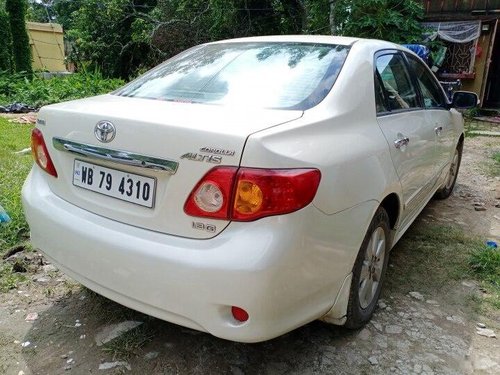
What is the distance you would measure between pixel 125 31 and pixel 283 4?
974cm

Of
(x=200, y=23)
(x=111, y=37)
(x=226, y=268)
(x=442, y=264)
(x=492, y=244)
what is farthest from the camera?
(x=111, y=37)

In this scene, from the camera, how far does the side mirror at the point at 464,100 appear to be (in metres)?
4.03

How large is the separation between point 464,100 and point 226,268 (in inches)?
128

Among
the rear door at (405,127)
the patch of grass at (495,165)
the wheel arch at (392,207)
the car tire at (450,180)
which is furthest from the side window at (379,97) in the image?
the patch of grass at (495,165)

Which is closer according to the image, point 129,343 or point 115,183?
point 115,183

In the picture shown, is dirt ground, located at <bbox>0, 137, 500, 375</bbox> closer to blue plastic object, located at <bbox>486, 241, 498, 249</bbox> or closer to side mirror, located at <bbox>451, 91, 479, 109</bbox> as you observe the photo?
blue plastic object, located at <bbox>486, 241, 498, 249</bbox>

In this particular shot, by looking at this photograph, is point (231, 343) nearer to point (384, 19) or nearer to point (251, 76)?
point (251, 76)

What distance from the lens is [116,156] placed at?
1.93m

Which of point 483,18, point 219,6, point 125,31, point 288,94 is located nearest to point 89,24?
point 125,31

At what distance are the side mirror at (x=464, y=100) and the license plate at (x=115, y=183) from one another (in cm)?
319

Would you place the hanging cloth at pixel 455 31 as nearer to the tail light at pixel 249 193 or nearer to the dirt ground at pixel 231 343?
the dirt ground at pixel 231 343

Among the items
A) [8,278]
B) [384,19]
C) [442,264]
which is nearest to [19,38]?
[384,19]

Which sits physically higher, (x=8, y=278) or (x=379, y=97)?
(x=379, y=97)

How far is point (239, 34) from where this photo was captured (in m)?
15.2
